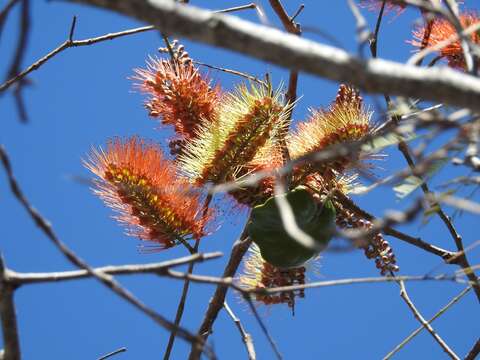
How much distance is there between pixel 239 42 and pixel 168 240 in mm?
903

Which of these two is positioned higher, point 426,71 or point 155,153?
point 155,153

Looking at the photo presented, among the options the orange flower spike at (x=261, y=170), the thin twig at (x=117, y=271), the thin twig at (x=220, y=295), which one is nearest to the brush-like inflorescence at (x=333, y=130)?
the orange flower spike at (x=261, y=170)

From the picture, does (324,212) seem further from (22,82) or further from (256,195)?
(22,82)

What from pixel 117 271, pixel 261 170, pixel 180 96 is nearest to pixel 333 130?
pixel 261 170

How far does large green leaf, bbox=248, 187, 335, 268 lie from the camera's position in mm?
1126

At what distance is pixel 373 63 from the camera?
461 mm

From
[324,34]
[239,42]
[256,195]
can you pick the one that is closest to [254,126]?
[256,195]

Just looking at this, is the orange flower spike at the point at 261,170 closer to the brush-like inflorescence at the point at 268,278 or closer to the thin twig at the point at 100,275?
the brush-like inflorescence at the point at 268,278

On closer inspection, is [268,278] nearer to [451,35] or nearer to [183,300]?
[183,300]

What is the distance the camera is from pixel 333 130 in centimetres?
127

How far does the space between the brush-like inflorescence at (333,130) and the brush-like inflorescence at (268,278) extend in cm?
20

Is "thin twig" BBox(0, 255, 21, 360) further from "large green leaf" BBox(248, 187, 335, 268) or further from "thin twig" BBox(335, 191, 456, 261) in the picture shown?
"thin twig" BBox(335, 191, 456, 261)

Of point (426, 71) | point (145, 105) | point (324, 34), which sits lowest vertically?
point (426, 71)

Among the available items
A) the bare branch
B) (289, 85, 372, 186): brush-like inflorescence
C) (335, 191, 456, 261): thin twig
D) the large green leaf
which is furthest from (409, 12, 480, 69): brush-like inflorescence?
A: the bare branch
